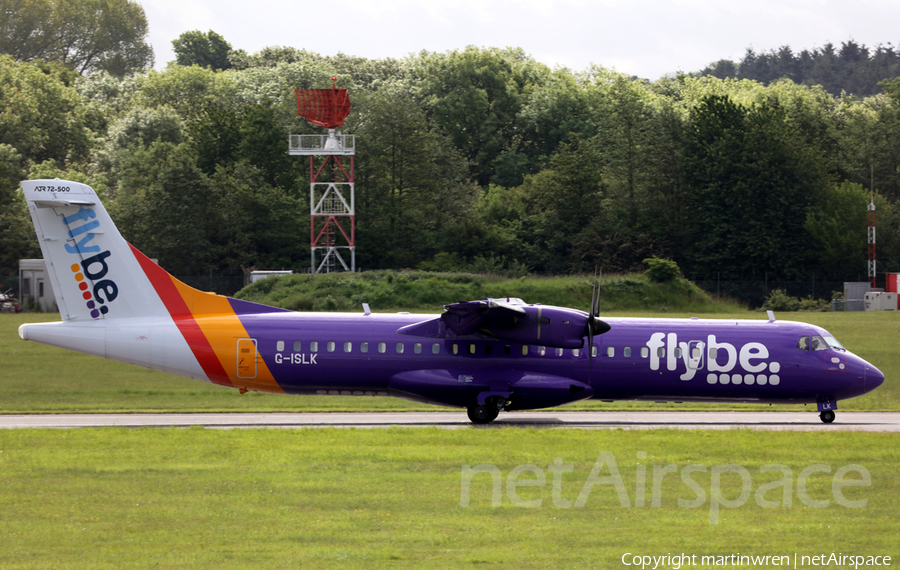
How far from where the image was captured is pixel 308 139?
6281 centimetres

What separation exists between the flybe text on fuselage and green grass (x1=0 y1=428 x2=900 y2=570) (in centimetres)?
271

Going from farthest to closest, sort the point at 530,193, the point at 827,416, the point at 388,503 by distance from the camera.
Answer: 1. the point at 530,193
2. the point at 827,416
3. the point at 388,503

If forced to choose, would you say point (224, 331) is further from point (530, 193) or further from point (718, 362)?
point (530, 193)

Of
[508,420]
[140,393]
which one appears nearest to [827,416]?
[508,420]

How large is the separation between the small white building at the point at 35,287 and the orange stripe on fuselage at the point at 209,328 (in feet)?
124

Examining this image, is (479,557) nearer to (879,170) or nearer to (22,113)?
(879,170)

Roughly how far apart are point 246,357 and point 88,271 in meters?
4.81

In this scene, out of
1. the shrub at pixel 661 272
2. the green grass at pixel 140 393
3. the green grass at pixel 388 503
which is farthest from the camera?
the shrub at pixel 661 272

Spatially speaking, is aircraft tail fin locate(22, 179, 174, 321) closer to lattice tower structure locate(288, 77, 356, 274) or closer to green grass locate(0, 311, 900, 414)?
green grass locate(0, 311, 900, 414)

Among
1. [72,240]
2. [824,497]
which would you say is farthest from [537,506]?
[72,240]

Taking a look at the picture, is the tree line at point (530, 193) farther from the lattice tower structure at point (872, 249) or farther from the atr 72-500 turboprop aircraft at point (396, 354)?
the atr 72-500 turboprop aircraft at point (396, 354)

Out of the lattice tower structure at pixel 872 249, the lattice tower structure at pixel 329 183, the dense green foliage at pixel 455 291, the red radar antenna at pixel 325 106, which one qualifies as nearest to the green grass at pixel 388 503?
the dense green foliage at pixel 455 291

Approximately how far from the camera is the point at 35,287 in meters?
58.5

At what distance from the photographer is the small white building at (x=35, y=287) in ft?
190
